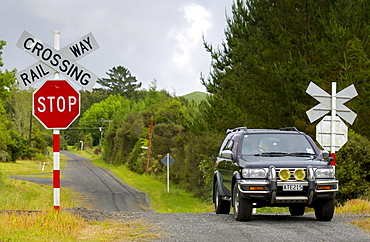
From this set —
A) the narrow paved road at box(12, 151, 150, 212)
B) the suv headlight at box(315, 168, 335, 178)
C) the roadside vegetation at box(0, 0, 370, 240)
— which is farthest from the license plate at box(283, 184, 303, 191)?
the narrow paved road at box(12, 151, 150, 212)

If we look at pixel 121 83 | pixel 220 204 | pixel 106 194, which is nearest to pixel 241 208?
pixel 220 204

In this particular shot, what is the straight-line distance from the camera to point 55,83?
400 inches

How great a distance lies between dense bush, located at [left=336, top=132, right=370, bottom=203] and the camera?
17844 mm

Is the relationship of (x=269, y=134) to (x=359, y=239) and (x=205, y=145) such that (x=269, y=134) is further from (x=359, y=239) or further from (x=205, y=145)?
(x=205, y=145)

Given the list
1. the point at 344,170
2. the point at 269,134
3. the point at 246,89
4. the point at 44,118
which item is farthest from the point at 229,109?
the point at 44,118

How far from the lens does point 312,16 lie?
26.6m

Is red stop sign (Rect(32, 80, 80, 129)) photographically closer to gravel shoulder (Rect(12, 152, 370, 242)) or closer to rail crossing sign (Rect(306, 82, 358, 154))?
gravel shoulder (Rect(12, 152, 370, 242))

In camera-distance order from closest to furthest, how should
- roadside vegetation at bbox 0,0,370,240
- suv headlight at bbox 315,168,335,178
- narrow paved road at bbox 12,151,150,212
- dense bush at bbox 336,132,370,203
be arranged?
suv headlight at bbox 315,168,335,178 < dense bush at bbox 336,132,370,203 < roadside vegetation at bbox 0,0,370,240 < narrow paved road at bbox 12,151,150,212

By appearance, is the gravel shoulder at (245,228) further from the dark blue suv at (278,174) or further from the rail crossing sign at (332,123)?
the rail crossing sign at (332,123)

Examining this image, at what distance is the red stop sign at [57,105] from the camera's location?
10073 mm

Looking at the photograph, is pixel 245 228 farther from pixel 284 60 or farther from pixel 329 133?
pixel 284 60

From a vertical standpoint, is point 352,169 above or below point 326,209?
above

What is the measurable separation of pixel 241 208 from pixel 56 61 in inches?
172

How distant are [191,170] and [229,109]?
13.9m
